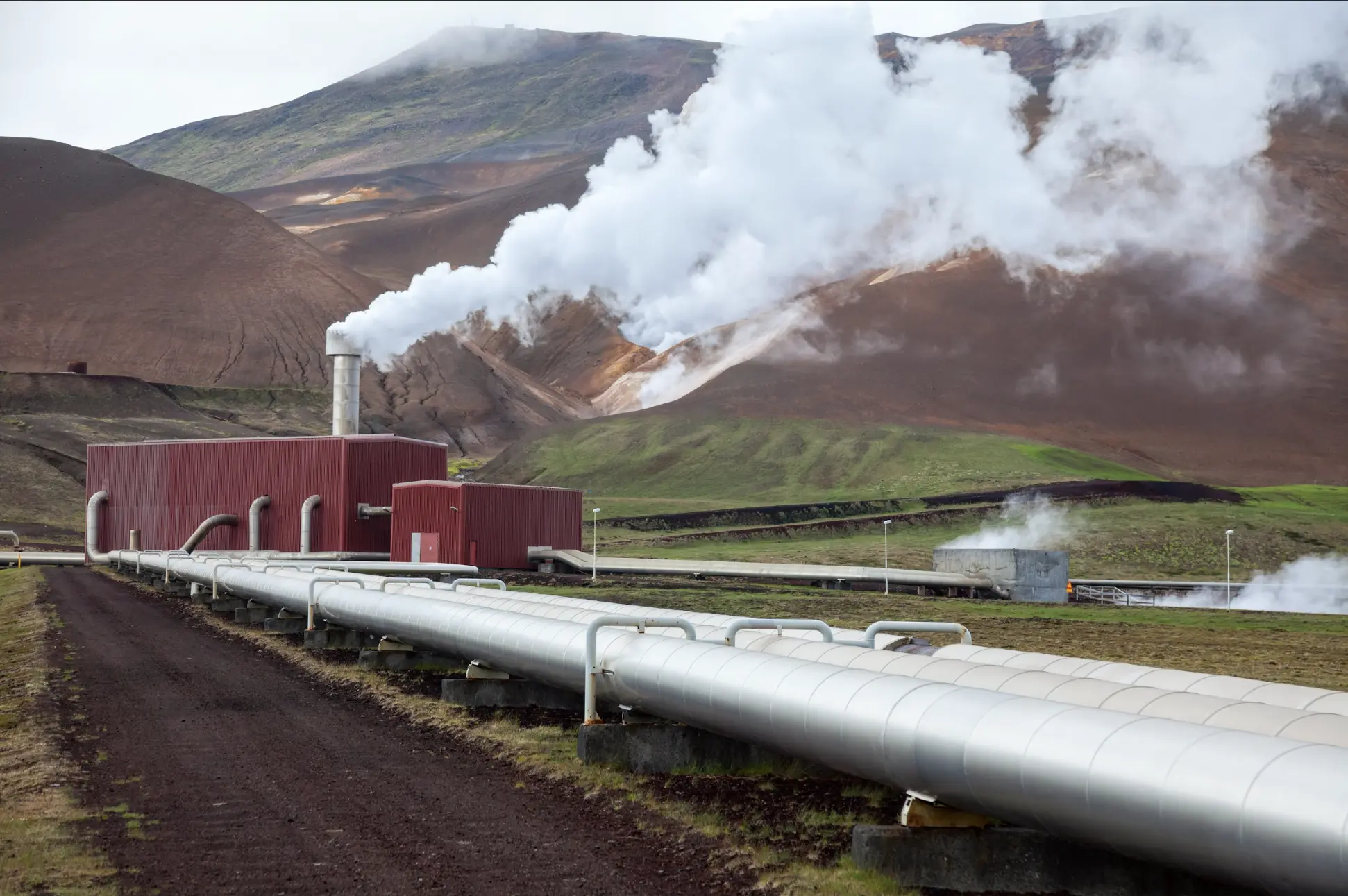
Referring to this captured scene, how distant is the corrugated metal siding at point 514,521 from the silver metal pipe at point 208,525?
463 inches

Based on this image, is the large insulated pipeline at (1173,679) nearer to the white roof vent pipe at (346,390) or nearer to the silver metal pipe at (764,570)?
the silver metal pipe at (764,570)

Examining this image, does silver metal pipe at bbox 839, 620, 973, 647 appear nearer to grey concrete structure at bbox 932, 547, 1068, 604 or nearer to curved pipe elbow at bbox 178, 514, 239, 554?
grey concrete structure at bbox 932, 547, 1068, 604

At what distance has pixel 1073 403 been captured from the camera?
488 ft

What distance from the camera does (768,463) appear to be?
13288 centimetres

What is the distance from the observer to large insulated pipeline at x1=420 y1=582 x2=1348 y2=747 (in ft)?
30.9

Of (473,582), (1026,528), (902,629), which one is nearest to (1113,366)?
(1026,528)

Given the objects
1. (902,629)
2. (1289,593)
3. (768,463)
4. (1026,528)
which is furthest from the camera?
(768,463)

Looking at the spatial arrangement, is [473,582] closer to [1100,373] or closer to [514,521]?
[514,521]


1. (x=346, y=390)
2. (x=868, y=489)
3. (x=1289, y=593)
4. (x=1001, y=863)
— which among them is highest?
(x=346, y=390)

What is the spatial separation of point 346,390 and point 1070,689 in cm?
6810

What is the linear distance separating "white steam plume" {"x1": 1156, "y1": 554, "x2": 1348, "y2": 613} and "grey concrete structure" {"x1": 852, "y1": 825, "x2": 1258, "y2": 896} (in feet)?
186

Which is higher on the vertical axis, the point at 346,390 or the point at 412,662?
the point at 346,390

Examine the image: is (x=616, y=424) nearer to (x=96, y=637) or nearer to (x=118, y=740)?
(x=96, y=637)

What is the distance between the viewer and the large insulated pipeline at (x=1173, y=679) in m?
11.2
